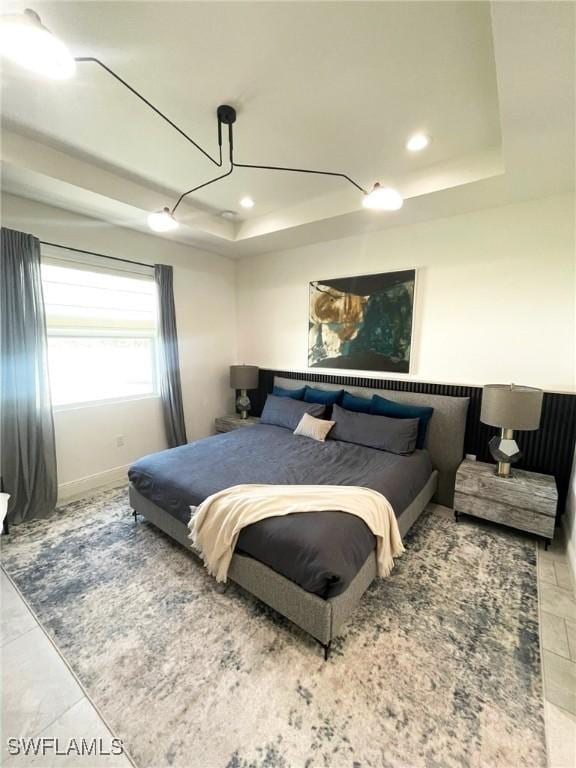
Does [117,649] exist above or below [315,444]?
below

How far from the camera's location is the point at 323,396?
3.57 metres

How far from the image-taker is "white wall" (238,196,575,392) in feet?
8.17

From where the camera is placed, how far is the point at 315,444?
9.76 ft

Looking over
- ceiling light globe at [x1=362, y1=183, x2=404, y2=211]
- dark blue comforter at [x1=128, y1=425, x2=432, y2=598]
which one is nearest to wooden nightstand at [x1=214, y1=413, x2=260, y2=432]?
dark blue comforter at [x1=128, y1=425, x2=432, y2=598]

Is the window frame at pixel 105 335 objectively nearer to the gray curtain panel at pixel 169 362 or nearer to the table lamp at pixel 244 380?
the gray curtain panel at pixel 169 362

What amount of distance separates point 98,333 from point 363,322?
2819mm

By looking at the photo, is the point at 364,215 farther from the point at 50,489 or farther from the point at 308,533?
the point at 50,489

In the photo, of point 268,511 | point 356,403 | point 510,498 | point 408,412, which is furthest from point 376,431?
point 268,511

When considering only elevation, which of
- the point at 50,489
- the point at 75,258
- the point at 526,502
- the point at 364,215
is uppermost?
the point at 364,215

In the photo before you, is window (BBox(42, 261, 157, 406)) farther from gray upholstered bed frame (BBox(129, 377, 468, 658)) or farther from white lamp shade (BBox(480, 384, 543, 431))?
white lamp shade (BBox(480, 384, 543, 431))

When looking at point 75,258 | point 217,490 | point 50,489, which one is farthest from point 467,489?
point 75,258

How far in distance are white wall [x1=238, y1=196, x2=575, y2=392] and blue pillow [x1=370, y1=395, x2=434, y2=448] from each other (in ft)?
1.26

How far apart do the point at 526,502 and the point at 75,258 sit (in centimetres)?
441

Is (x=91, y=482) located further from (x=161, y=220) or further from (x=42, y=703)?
(x=161, y=220)
